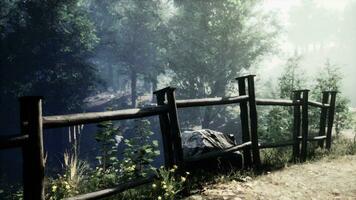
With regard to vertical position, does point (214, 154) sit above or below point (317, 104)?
below

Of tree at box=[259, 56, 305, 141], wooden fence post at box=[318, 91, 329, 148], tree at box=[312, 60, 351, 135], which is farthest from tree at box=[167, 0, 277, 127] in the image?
wooden fence post at box=[318, 91, 329, 148]

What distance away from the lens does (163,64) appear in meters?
35.6

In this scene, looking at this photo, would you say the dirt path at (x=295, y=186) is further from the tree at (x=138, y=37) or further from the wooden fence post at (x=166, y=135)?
the tree at (x=138, y=37)

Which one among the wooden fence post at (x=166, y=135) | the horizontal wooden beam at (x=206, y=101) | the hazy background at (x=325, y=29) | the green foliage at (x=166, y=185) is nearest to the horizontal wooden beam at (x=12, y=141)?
the green foliage at (x=166, y=185)

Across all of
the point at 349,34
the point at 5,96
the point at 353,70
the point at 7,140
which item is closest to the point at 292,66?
the point at 7,140

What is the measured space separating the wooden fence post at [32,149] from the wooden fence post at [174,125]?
209 centimetres

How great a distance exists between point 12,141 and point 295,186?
4.65 metres

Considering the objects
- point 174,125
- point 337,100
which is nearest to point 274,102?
point 174,125

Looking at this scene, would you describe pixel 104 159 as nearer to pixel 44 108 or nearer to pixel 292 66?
pixel 292 66

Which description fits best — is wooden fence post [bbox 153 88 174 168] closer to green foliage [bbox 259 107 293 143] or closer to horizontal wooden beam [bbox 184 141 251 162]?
horizontal wooden beam [bbox 184 141 251 162]

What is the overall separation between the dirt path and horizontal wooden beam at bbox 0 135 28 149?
8.34 feet

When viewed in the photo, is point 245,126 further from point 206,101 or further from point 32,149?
point 32,149

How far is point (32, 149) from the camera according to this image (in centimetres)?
328

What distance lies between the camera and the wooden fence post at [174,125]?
505cm
